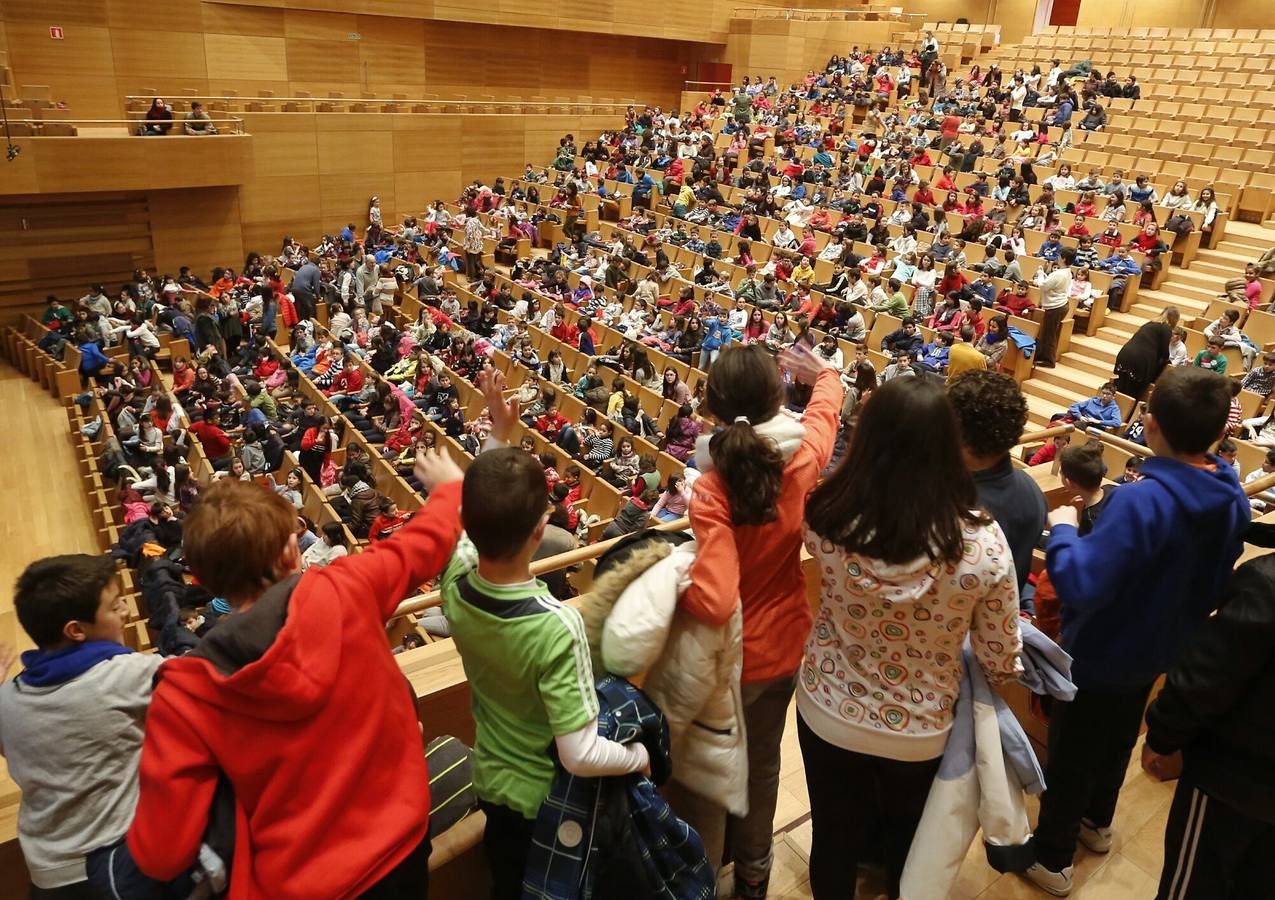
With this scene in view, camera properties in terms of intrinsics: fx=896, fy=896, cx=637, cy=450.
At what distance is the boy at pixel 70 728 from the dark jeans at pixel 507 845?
1.69ft

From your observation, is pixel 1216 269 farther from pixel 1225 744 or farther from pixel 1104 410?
pixel 1225 744

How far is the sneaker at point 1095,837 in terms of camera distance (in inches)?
83.6

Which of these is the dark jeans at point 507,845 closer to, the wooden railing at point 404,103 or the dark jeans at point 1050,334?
the dark jeans at point 1050,334

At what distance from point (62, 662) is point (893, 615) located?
124 centimetres

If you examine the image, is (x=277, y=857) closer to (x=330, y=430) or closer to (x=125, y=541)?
(x=125, y=541)

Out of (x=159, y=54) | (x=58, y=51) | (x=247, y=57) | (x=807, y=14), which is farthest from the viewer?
(x=807, y=14)

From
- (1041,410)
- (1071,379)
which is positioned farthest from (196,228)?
(1071,379)

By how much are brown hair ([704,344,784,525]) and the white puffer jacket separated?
129 mm

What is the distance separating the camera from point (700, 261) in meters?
A: 10.7

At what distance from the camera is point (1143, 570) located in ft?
5.44

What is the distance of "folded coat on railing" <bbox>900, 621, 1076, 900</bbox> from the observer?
1.53 meters

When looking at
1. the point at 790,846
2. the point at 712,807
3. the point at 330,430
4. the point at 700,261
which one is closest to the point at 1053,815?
the point at 790,846

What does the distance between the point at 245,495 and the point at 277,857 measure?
1.59 feet

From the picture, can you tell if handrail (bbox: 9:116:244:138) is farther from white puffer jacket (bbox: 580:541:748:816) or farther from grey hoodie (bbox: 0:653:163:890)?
white puffer jacket (bbox: 580:541:748:816)
